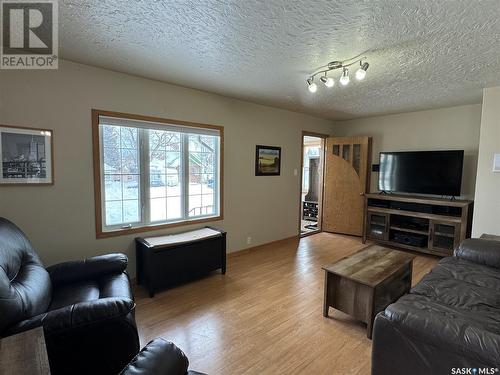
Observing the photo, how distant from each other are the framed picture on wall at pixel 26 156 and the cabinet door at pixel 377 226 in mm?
4612

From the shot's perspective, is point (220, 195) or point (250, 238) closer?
point (220, 195)

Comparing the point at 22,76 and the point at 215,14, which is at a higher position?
the point at 215,14

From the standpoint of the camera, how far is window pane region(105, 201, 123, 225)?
2795mm

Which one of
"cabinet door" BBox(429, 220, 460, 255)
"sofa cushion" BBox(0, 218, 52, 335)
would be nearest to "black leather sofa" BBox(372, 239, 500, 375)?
"sofa cushion" BBox(0, 218, 52, 335)

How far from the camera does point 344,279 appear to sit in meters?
2.28

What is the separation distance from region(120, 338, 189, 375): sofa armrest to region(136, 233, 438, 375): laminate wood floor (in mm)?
936

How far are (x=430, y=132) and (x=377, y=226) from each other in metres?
1.81

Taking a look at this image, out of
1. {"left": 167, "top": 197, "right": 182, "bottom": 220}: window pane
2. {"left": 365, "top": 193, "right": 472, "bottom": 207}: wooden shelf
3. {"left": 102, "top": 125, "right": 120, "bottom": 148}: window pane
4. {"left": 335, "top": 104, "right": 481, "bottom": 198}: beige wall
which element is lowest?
{"left": 167, "top": 197, "right": 182, "bottom": 220}: window pane

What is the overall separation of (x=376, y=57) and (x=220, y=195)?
2450 millimetres

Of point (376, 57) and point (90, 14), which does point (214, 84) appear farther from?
point (376, 57)

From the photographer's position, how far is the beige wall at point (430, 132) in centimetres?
393

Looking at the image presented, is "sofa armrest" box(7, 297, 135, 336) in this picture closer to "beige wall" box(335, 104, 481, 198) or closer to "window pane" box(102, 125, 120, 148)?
"window pane" box(102, 125, 120, 148)

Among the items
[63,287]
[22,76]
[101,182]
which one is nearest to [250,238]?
[101,182]

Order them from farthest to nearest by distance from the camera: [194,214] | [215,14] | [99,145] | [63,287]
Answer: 1. [194,214]
2. [99,145]
3. [63,287]
4. [215,14]
